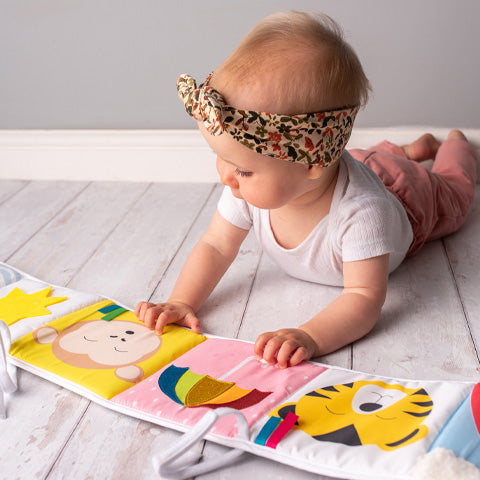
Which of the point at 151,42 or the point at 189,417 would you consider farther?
the point at 151,42

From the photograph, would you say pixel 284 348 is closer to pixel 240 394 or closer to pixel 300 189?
pixel 240 394

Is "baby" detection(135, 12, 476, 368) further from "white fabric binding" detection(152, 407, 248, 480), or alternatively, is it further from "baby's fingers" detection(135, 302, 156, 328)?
"white fabric binding" detection(152, 407, 248, 480)

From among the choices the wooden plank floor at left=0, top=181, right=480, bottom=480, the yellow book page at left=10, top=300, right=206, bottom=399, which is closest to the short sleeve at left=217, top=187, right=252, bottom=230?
Result: the wooden plank floor at left=0, top=181, right=480, bottom=480

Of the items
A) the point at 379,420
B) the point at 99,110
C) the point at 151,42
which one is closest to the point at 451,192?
the point at 379,420

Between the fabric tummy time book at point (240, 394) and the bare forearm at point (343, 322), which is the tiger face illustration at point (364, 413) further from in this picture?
the bare forearm at point (343, 322)

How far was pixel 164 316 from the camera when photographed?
0.94 metres

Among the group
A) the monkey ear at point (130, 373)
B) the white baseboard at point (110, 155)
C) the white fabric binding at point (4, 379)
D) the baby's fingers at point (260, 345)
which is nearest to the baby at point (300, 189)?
the baby's fingers at point (260, 345)

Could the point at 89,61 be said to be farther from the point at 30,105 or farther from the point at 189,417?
the point at 189,417

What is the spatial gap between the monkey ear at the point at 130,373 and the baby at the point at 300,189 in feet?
0.34

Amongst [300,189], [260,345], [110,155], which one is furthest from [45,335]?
[110,155]

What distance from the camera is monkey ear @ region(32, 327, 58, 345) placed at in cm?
91

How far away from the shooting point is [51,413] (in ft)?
2.57

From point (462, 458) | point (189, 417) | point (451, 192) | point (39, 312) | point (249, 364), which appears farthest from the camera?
point (451, 192)

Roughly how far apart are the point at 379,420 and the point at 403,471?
0.09m
